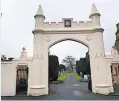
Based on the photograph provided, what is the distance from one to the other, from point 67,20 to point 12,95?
716 cm

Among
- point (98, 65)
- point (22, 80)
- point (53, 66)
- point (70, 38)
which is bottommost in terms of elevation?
point (22, 80)

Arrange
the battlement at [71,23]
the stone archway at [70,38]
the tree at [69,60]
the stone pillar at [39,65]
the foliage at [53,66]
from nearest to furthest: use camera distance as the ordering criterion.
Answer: the stone pillar at [39,65]
the stone archway at [70,38]
the battlement at [71,23]
the foliage at [53,66]
the tree at [69,60]

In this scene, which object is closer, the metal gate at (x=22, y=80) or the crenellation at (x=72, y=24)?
the crenellation at (x=72, y=24)

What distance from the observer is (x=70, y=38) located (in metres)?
15.6

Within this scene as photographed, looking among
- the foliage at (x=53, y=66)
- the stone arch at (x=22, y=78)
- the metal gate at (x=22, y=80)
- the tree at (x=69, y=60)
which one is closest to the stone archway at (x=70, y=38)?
the stone arch at (x=22, y=78)

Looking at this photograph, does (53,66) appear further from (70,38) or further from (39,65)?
(39,65)

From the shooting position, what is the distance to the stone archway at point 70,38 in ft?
47.8

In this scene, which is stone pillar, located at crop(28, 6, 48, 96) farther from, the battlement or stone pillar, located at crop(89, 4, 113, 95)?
stone pillar, located at crop(89, 4, 113, 95)

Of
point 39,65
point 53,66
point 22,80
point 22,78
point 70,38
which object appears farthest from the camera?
point 53,66

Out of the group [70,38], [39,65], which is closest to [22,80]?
[39,65]

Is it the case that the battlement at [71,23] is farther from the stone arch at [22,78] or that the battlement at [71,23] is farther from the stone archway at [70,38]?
the stone arch at [22,78]

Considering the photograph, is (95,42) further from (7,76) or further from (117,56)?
(7,76)

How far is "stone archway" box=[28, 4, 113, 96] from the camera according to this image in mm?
14578

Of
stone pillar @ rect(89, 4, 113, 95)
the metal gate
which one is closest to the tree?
the metal gate
